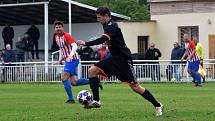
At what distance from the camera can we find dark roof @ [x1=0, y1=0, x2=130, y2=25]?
39031 mm

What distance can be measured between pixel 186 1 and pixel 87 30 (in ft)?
22.7

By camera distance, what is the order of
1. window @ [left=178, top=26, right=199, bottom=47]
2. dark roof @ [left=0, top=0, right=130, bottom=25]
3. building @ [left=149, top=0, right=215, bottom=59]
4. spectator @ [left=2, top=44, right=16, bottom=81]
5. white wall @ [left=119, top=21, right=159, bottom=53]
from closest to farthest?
spectator @ [left=2, top=44, right=16, bottom=81], dark roof @ [left=0, top=0, right=130, bottom=25], building @ [left=149, top=0, right=215, bottom=59], window @ [left=178, top=26, right=199, bottom=47], white wall @ [left=119, top=21, right=159, bottom=53]

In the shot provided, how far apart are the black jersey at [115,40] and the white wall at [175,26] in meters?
28.5

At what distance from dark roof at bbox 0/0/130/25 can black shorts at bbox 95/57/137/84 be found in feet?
83.1

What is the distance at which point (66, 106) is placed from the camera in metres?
14.7

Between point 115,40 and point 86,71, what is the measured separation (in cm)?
1951

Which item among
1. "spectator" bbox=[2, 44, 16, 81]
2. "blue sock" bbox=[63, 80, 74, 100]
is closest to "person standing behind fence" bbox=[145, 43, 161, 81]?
"spectator" bbox=[2, 44, 16, 81]

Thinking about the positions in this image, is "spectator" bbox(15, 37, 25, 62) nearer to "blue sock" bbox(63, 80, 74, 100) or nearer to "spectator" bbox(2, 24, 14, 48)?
"spectator" bbox(2, 24, 14, 48)

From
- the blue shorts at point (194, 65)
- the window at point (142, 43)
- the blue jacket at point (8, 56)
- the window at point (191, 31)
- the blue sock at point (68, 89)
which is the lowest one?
the blue sock at point (68, 89)

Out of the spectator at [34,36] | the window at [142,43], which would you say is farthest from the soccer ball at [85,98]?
the window at [142,43]

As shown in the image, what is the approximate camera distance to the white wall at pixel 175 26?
40125 millimetres

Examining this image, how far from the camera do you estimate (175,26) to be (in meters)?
41.3

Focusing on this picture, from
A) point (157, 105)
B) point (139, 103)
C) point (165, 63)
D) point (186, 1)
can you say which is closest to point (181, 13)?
point (186, 1)

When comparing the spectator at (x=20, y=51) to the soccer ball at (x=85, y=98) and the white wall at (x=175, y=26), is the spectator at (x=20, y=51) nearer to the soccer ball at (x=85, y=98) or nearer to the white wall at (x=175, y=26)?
the white wall at (x=175, y=26)
